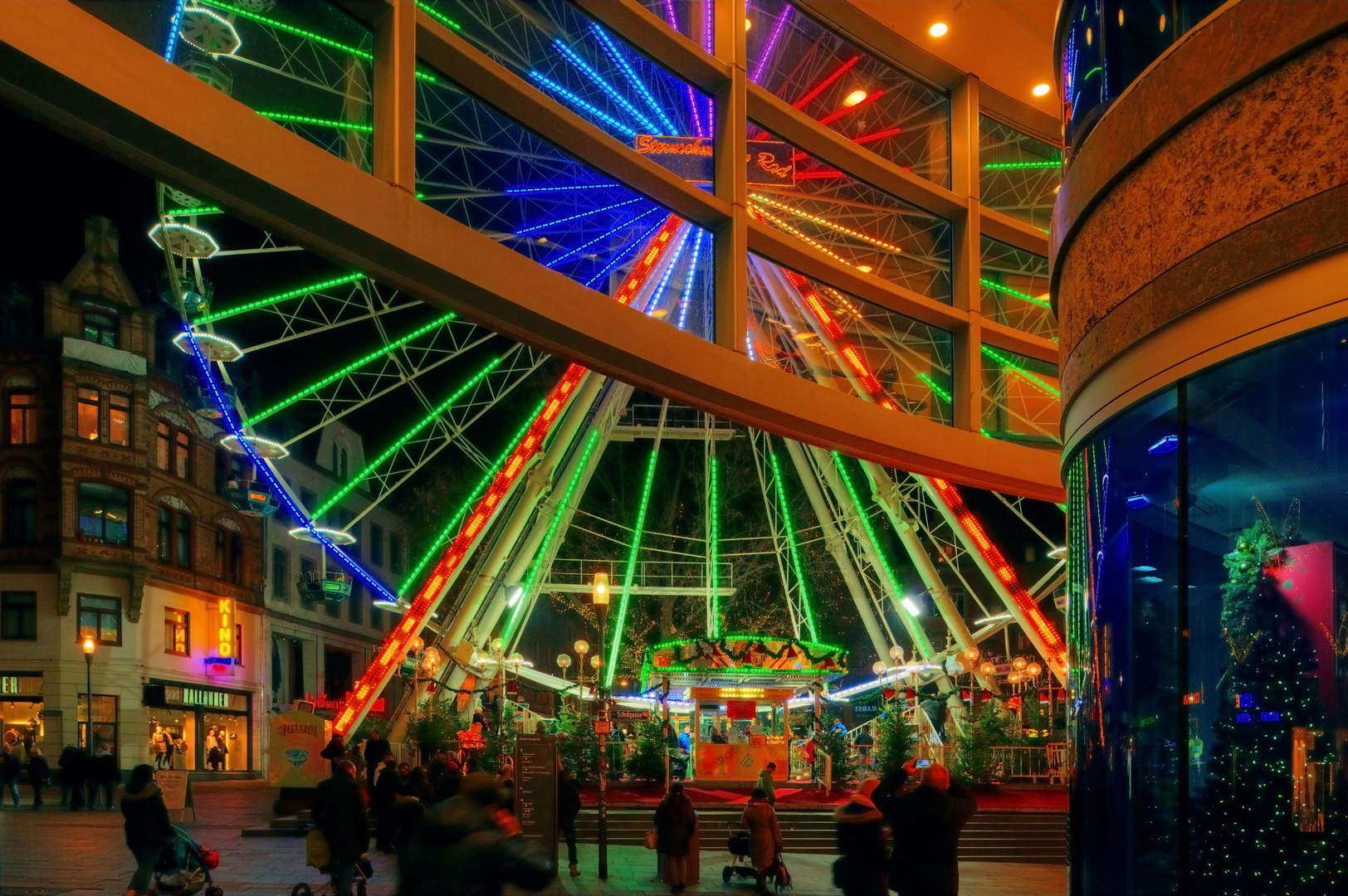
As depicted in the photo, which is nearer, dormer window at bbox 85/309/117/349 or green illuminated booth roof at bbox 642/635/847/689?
green illuminated booth roof at bbox 642/635/847/689

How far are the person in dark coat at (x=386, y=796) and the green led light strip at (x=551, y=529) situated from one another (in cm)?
1182

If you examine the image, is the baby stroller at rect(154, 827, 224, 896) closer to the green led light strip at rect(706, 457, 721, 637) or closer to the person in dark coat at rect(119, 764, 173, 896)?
the person in dark coat at rect(119, 764, 173, 896)

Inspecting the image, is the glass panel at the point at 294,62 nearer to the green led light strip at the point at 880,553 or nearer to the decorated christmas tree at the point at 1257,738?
the decorated christmas tree at the point at 1257,738

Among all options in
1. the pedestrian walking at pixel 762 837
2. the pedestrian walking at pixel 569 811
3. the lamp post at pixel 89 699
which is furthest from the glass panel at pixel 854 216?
the lamp post at pixel 89 699

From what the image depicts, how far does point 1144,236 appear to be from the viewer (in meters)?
8.78

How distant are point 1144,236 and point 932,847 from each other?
431 cm

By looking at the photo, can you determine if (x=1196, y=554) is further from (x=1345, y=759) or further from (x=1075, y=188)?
(x=1075, y=188)

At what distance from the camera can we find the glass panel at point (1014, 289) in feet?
64.3

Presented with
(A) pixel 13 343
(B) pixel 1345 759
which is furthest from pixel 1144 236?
(A) pixel 13 343

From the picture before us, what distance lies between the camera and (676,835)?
17.8 metres

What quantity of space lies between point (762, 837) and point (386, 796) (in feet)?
17.8

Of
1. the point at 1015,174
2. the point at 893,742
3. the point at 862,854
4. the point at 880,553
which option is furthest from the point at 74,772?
the point at 862,854

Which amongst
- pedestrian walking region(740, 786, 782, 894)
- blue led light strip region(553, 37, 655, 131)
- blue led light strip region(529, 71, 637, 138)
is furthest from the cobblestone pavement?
blue led light strip region(529, 71, 637, 138)

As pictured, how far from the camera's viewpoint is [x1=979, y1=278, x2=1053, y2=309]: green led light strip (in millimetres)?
19688
